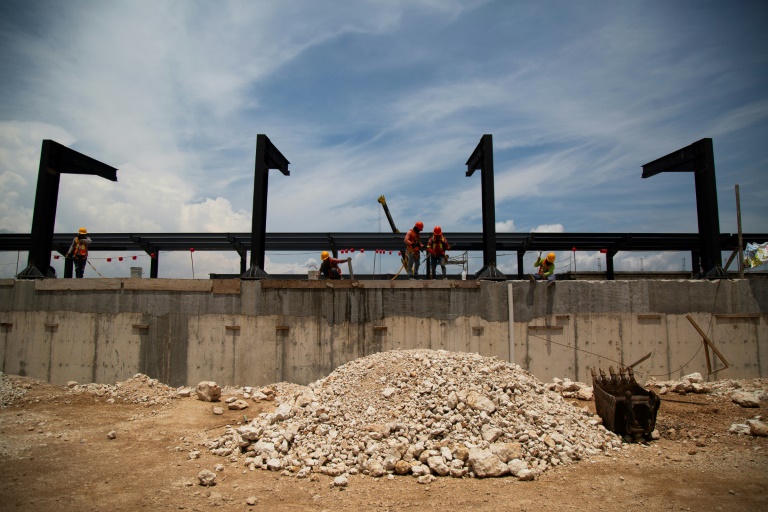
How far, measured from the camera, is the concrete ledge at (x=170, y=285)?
37.9 ft

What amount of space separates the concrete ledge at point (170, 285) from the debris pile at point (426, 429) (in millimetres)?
4496

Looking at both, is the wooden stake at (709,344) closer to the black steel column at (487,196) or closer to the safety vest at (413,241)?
the black steel column at (487,196)

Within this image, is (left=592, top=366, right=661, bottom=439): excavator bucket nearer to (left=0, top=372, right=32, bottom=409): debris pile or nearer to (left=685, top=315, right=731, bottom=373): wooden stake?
(left=685, top=315, right=731, bottom=373): wooden stake

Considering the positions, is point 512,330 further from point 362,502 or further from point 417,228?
point 362,502

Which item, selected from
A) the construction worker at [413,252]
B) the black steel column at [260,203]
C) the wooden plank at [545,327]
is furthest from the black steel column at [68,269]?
the wooden plank at [545,327]

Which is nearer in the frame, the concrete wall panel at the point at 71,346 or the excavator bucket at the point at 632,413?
the excavator bucket at the point at 632,413

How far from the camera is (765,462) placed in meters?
6.98

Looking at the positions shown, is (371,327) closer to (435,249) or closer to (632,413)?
(435,249)

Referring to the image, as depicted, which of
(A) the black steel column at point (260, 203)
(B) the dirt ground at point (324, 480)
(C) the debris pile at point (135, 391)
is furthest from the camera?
(A) the black steel column at point (260, 203)

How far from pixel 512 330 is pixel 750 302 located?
6.41 m

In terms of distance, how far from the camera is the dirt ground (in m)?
5.71

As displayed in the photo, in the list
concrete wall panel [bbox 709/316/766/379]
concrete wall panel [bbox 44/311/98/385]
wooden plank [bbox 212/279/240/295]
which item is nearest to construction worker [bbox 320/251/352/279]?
wooden plank [bbox 212/279/240/295]

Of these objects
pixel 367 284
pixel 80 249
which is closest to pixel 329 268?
pixel 367 284

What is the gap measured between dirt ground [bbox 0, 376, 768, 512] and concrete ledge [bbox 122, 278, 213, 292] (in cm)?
358
